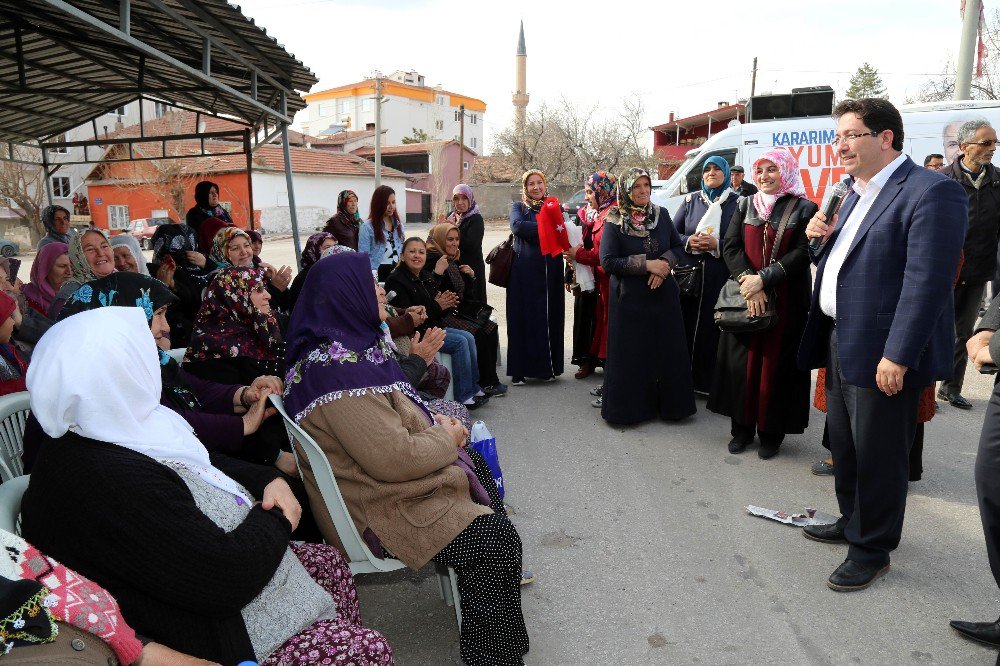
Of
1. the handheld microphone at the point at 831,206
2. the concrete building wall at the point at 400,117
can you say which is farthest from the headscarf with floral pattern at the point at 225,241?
the concrete building wall at the point at 400,117

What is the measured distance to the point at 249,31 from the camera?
511cm

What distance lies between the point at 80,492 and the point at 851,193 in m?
3.33

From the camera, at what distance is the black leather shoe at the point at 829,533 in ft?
11.2

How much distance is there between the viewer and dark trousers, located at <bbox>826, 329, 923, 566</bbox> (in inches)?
116

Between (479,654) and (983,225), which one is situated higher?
(983,225)

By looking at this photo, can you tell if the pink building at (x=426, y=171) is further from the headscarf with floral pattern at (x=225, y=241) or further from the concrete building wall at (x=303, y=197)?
the headscarf with floral pattern at (x=225, y=241)

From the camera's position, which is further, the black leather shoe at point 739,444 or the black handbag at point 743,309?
the black leather shoe at point 739,444

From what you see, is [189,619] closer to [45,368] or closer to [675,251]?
[45,368]

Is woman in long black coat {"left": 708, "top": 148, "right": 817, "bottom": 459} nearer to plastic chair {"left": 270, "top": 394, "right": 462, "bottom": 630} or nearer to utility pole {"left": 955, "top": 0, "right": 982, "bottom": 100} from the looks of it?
plastic chair {"left": 270, "top": 394, "right": 462, "bottom": 630}

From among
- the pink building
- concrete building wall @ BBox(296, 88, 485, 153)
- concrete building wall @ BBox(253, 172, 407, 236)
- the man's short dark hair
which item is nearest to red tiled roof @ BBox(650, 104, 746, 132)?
the pink building

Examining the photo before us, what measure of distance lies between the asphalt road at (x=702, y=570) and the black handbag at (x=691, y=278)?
1219 millimetres

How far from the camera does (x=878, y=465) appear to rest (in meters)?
2.96

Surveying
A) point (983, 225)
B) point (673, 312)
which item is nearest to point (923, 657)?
point (673, 312)

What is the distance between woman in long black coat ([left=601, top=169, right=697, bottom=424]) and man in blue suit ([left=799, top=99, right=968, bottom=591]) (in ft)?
6.08
